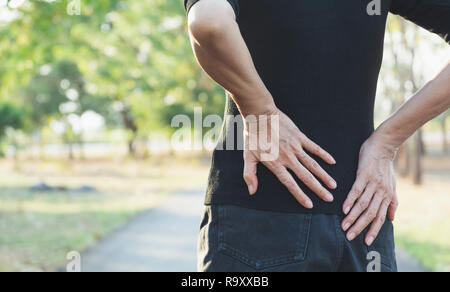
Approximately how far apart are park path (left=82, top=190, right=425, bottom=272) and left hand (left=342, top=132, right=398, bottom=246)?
14.6ft

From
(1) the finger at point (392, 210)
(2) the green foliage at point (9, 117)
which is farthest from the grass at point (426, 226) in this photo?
(2) the green foliage at point (9, 117)

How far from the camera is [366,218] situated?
1353mm

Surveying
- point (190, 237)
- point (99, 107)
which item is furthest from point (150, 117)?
point (190, 237)

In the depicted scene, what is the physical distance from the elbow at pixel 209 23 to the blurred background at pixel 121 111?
39 cm

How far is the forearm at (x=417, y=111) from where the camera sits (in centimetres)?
140

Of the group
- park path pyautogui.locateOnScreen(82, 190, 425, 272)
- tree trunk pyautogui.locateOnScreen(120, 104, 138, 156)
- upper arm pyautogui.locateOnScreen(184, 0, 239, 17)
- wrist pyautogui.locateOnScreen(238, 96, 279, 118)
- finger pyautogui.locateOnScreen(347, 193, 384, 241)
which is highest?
tree trunk pyautogui.locateOnScreen(120, 104, 138, 156)

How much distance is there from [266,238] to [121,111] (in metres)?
33.8

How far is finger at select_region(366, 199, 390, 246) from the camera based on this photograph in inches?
53.7

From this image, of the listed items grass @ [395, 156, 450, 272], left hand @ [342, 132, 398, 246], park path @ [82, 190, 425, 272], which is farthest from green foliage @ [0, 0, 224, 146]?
left hand @ [342, 132, 398, 246]

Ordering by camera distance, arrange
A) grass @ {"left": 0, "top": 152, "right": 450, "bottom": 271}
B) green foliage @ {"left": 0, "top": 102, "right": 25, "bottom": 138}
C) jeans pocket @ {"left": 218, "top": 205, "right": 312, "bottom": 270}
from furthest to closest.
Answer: green foliage @ {"left": 0, "top": 102, "right": 25, "bottom": 138}
grass @ {"left": 0, "top": 152, "right": 450, "bottom": 271}
jeans pocket @ {"left": 218, "top": 205, "right": 312, "bottom": 270}

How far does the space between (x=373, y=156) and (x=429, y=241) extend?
6559mm

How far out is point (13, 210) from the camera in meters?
10.4

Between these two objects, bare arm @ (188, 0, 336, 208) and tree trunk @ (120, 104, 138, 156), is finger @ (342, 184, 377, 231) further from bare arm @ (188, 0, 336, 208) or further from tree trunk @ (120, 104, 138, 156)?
tree trunk @ (120, 104, 138, 156)

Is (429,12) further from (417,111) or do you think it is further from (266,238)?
(266,238)
